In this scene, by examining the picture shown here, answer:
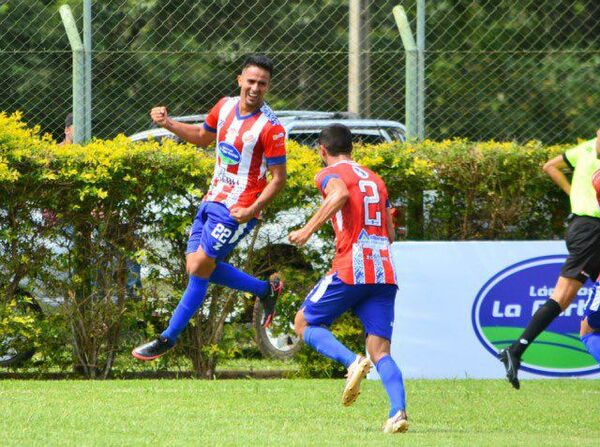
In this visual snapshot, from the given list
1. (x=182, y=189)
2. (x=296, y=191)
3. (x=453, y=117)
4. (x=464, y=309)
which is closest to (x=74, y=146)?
(x=182, y=189)

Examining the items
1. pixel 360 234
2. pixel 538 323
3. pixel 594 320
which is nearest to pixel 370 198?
pixel 360 234

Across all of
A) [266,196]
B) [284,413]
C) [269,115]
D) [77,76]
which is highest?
[77,76]

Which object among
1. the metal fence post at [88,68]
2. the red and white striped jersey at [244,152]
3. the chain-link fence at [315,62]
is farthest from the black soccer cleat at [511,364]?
the metal fence post at [88,68]

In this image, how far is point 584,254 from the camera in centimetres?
935

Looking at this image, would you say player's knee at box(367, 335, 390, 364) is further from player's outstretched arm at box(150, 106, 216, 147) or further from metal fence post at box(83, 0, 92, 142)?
metal fence post at box(83, 0, 92, 142)

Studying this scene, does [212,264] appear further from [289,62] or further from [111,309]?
[289,62]

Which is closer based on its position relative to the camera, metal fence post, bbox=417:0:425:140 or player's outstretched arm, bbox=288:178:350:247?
player's outstretched arm, bbox=288:178:350:247

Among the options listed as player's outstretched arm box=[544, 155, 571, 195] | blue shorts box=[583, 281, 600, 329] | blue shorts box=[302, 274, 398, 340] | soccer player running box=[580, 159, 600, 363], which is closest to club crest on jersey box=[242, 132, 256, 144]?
blue shorts box=[302, 274, 398, 340]

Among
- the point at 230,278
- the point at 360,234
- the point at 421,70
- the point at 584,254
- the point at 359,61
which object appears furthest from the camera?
the point at 359,61

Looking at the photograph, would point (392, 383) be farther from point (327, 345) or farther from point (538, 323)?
point (538, 323)

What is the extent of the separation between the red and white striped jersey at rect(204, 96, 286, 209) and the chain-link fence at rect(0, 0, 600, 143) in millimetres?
3162

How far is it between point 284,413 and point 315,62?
18.5 feet

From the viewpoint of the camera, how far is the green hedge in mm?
10367

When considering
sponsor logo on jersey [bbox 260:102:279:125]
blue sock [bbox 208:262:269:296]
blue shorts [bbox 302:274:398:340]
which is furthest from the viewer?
blue sock [bbox 208:262:269:296]
